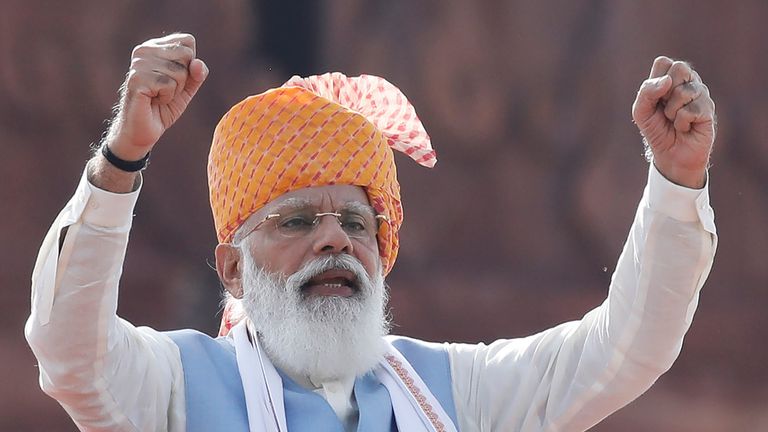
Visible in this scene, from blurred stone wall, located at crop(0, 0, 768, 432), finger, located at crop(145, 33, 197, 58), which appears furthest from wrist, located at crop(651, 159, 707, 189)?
blurred stone wall, located at crop(0, 0, 768, 432)

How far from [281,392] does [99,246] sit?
25.0 inches

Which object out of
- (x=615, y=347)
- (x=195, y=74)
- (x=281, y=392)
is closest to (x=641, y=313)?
(x=615, y=347)

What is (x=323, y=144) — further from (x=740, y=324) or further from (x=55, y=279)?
(x=740, y=324)

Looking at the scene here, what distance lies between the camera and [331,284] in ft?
11.9

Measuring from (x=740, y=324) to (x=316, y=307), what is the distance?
257 cm

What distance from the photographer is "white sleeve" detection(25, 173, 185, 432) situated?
3020 millimetres

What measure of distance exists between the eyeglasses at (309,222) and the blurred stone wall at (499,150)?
1774 millimetres

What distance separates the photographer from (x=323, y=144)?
12.3 ft

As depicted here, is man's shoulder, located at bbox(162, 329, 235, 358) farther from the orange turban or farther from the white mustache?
the orange turban

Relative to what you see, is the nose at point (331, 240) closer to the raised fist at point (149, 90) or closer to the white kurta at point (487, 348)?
the white kurta at point (487, 348)

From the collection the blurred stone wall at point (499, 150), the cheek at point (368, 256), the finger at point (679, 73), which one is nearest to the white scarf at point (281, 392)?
the cheek at point (368, 256)

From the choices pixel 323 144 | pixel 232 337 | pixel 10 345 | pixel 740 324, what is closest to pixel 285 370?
pixel 232 337

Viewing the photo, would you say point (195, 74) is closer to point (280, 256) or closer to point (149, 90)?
point (149, 90)

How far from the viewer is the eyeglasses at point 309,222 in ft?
12.0
